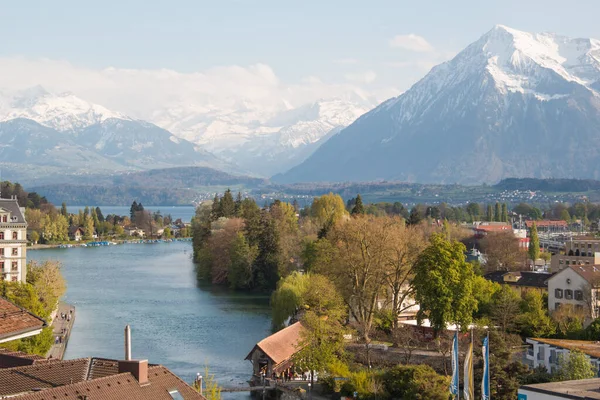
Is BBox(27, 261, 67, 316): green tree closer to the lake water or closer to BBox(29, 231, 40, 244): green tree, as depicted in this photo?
the lake water

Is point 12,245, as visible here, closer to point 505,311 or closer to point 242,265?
point 242,265

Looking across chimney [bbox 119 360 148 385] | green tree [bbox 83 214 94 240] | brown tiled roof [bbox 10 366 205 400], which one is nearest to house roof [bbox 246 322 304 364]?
brown tiled roof [bbox 10 366 205 400]

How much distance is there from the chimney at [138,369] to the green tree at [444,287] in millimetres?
28520

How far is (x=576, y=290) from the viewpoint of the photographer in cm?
5203

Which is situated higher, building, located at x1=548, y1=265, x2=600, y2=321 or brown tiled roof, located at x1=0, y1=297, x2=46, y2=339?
brown tiled roof, located at x1=0, y1=297, x2=46, y2=339

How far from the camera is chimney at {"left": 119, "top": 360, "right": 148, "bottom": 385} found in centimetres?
1831

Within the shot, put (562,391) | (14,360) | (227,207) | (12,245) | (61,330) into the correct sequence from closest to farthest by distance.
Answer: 1. (14,360)
2. (562,391)
3. (61,330)
4. (12,245)
5. (227,207)

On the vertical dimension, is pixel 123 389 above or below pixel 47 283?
above

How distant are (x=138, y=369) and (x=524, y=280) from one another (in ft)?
164

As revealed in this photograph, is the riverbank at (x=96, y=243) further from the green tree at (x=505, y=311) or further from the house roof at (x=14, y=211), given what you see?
the green tree at (x=505, y=311)

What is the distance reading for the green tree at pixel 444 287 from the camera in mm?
45438

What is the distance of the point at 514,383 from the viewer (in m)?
34.6

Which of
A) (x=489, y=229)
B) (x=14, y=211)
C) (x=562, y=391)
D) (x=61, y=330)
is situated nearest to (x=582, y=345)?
(x=562, y=391)

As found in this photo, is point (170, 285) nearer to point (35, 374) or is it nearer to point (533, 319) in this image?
point (533, 319)
